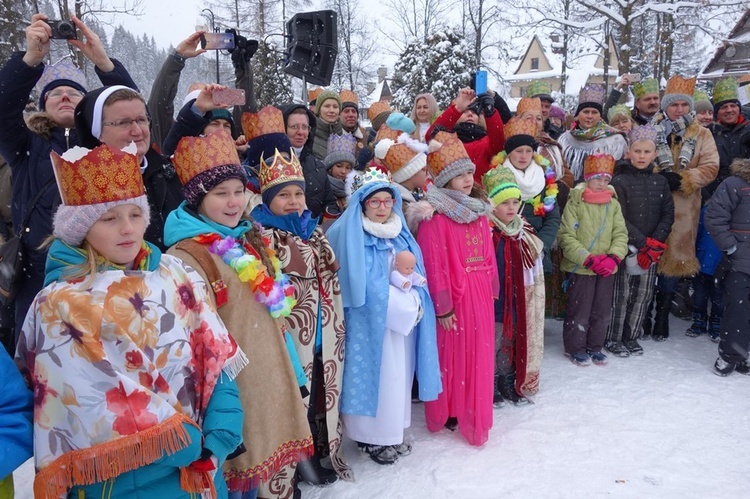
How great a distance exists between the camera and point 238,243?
2578mm

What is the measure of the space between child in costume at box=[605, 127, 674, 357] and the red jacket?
144 cm

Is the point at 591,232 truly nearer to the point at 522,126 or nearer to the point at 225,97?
the point at 522,126

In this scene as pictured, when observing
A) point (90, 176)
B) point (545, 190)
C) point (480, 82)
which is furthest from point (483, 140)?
point (90, 176)

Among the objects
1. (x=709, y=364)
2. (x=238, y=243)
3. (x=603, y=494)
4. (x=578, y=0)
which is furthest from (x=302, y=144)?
(x=578, y=0)

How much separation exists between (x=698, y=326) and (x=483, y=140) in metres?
3.56

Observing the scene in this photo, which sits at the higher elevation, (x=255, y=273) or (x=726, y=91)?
(x=726, y=91)

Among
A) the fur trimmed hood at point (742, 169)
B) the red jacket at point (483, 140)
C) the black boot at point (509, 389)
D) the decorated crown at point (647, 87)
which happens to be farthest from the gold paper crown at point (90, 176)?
the decorated crown at point (647, 87)

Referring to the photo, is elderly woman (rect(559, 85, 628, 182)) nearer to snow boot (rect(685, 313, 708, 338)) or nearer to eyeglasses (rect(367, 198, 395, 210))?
snow boot (rect(685, 313, 708, 338))

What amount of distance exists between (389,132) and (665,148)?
11.1ft

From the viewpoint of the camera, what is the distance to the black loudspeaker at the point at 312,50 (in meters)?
5.98

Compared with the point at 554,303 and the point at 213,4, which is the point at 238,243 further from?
the point at 213,4

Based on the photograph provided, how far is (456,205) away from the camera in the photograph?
3717 mm

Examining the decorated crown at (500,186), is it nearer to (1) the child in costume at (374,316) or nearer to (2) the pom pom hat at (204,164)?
(1) the child in costume at (374,316)

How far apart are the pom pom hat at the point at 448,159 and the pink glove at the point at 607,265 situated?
6.42ft
